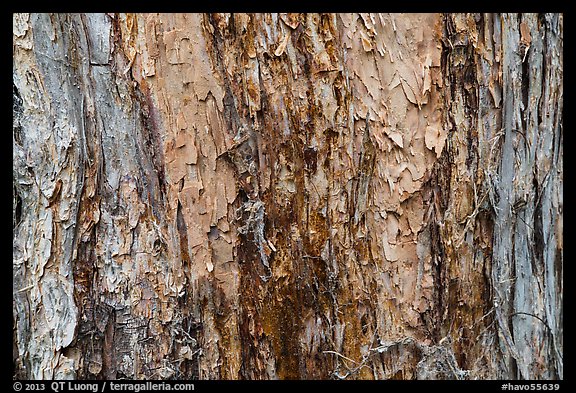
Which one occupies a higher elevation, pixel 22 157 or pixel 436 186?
pixel 22 157

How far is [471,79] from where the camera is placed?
1.32 meters

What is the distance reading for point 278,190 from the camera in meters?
1.32

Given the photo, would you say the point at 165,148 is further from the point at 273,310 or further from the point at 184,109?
the point at 273,310

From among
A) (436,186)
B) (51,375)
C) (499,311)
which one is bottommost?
(51,375)

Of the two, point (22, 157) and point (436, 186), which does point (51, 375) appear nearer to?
point (22, 157)

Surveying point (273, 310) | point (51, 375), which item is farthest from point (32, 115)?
point (273, 310)

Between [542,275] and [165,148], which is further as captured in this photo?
[542,275]

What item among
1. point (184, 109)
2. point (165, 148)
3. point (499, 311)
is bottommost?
point (499, 311)

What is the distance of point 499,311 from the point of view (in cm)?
138

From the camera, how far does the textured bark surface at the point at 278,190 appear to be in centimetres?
129

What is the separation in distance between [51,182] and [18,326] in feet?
1.53

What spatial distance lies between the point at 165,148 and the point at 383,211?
68 cm

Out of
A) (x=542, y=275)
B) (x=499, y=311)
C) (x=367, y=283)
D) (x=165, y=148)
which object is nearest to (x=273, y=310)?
(x=367, y=283)

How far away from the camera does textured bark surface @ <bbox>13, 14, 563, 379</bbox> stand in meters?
1.29
